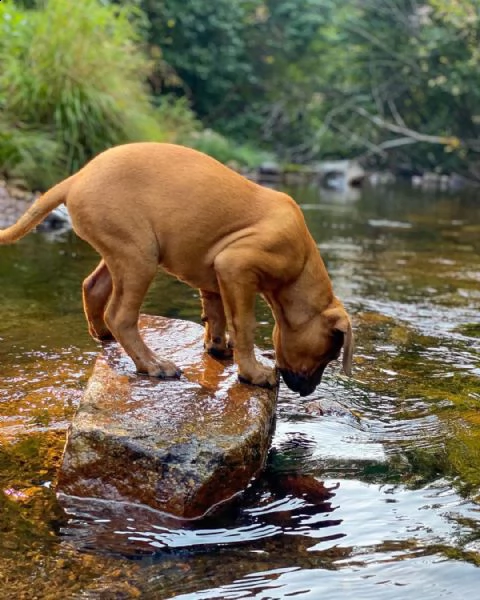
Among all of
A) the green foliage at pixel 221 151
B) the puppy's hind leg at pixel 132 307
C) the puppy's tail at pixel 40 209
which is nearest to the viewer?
the puppy's hind leg at pixel 132 307

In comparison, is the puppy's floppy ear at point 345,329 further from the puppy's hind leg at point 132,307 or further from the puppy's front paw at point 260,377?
the puppy's hind leg at point 132,307

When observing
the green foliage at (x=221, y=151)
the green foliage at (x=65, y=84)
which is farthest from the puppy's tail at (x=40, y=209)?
the green foliage at (x=221, y=151)

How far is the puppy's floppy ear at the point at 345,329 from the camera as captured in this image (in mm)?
4141

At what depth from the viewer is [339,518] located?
11.6 ft

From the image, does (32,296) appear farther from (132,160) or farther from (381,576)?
(381,576)

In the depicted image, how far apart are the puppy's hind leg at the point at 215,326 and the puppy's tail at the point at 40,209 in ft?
3.07

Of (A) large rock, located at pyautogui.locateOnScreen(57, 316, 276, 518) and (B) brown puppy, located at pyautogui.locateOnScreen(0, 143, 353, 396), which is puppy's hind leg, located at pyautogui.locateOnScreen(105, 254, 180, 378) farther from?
A: (A) large rock, located at pyautogui.locateOnScreen(57, 316, 276, 518)

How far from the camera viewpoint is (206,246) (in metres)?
4.25

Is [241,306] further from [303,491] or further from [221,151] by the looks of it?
[221,151]

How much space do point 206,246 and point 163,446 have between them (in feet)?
3.65

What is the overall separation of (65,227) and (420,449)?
865 centimetres

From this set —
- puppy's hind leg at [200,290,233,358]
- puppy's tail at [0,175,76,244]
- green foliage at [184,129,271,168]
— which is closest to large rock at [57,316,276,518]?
puppy's hind leg at [200,290,233,358]

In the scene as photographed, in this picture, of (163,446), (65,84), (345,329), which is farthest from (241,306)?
(65,84)

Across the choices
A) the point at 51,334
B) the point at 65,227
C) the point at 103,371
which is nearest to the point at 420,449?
the point at 103,371
